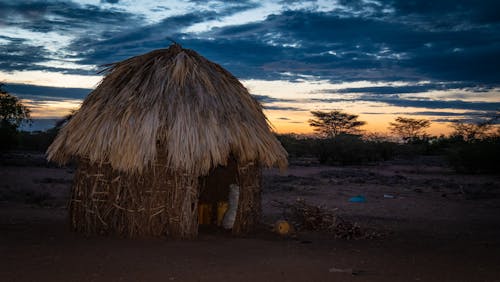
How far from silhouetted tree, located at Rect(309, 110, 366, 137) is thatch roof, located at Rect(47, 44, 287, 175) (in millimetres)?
36666

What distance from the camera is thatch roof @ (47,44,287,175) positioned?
7.04 metres

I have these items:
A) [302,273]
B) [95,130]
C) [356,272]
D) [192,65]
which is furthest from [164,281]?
[192,65]

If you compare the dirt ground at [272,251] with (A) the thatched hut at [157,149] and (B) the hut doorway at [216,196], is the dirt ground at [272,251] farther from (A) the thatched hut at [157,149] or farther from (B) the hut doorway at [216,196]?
(B) the hut doorway at [216,196]

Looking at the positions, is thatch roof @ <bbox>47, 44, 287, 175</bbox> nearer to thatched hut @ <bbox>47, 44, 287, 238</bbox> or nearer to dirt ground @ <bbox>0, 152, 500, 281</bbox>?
thatched hut @ <bbox>47, 44, 287, 238</bbox>

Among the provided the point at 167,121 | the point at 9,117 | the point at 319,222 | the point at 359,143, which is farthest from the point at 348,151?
the point at 167,121

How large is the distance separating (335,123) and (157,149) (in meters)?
38.6

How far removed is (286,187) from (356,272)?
9.95 m

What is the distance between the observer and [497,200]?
1334 cm

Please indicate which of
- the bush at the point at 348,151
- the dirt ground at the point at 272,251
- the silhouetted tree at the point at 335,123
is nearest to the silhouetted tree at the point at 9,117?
the dirt ground at the point at 272,251

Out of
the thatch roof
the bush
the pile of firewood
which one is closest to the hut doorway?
the pile of firewood

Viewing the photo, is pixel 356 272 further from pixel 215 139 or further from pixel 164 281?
pixel 215 139

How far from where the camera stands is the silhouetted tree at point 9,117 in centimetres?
1850

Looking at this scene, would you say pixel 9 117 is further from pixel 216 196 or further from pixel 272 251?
pixel 272 251

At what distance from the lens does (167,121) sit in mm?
7195
